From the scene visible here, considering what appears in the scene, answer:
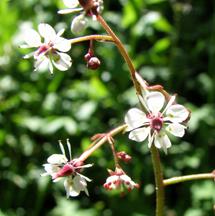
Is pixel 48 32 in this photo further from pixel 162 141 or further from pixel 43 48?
pixel 162 141

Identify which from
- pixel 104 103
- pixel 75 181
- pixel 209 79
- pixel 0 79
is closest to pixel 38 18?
pixel 0 79

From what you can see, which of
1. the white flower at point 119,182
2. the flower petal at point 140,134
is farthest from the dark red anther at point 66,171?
the flower petal at point 140,134

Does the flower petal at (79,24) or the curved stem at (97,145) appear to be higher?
the flower petal at (79,24)

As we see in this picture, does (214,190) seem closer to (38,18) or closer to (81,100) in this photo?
(81,100)

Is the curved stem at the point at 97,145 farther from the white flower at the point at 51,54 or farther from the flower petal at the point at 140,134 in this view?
the white flower at the point at 51,54

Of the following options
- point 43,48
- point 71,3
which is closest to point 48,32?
point 43,48

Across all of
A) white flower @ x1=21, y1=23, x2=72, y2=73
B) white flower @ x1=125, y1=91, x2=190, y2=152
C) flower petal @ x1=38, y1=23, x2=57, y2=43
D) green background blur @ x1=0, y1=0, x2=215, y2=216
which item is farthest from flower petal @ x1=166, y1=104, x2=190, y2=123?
green background blur @ x1=0, y1=0, x2=215, y2=216
